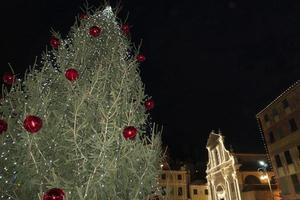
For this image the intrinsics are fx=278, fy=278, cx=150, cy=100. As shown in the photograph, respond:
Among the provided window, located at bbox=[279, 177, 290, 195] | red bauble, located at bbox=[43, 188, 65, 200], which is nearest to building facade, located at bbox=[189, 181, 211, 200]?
window, located at bbox=[279, 177, 290, 195]

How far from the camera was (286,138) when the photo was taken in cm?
2661

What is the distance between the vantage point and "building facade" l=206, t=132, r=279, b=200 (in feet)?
103

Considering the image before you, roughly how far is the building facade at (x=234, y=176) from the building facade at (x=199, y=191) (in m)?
5.39

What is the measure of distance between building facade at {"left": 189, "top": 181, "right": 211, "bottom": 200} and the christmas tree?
43672 mm

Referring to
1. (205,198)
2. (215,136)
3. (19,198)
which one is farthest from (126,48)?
(205,198)

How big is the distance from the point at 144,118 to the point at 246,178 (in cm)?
3187

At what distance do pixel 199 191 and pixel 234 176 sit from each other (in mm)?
14288

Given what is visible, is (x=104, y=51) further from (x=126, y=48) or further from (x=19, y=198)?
(x=19, y=198)

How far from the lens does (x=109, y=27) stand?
735 cm

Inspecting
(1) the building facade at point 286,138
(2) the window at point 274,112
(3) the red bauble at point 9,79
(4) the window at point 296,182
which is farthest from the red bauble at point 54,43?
(2) the window at point 274,112

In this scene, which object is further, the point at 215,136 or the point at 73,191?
the point at 215,136

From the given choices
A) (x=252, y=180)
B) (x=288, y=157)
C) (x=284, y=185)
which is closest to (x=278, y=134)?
(x=288, y=157)

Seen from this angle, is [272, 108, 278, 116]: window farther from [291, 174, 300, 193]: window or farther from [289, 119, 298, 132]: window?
[291, 174, 300, 193]: window

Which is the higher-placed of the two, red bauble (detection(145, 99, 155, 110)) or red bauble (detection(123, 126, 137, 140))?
red bauble (detection(145, 99, 155, 110))
